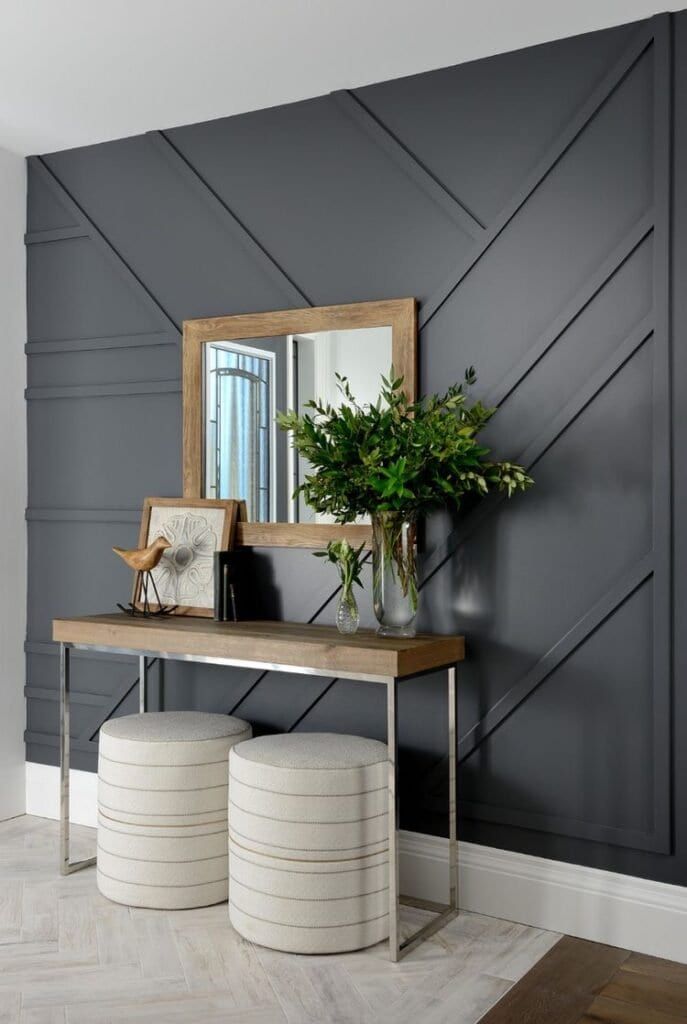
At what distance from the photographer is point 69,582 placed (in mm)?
3941

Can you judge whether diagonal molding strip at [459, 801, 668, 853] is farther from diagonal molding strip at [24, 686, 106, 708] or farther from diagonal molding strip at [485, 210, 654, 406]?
diagonal molding strip at [24, 686, 106, 708]

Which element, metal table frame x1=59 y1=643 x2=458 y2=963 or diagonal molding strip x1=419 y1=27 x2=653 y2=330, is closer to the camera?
metal table frame x1=59 y1=643 x2=458 y2=963

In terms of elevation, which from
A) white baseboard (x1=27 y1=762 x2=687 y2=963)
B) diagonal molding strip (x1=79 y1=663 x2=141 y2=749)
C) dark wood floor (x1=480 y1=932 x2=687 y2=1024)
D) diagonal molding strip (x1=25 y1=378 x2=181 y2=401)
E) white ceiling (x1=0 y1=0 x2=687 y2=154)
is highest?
white ceiling (x1=0 y1=0 x2=687 y2=154)

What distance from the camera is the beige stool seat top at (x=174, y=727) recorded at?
305 centimetres

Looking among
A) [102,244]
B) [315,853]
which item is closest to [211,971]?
[315,853]

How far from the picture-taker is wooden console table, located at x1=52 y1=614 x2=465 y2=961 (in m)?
2.65

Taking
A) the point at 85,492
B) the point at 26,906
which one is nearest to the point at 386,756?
the point at 26,906

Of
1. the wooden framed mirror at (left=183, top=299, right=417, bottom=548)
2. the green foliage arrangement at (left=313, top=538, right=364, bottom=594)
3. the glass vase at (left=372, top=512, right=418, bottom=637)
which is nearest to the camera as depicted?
the glass vase at (left=372, top=512, right=418, bottom=637)

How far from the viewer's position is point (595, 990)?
2.54 m

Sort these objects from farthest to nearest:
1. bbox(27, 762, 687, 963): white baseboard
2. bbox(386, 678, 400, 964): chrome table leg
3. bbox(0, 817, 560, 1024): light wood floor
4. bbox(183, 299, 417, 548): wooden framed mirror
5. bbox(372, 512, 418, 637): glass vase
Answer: bbox(183, 299, 417, 548): wooden framed mirror → bbox(372, 512, 418, 637): glass vase → bbox(27, 762, 687, 963): white baseboard → bbox(386, 678, 400, 964): chrome table leg → bbox(0, 817, 560, 1024): light wood floor

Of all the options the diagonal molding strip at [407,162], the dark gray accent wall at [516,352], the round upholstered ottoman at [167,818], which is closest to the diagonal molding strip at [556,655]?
the dark gray accent wall at [516,352]

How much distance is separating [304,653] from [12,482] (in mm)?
1799

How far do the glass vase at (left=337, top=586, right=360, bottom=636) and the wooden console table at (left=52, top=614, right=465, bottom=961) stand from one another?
0.10ft

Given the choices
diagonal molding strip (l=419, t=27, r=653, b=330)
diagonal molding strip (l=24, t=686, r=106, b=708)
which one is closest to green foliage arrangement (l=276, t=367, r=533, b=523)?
diagonal molding strip (l=419, t=27, r=653, b=330)
